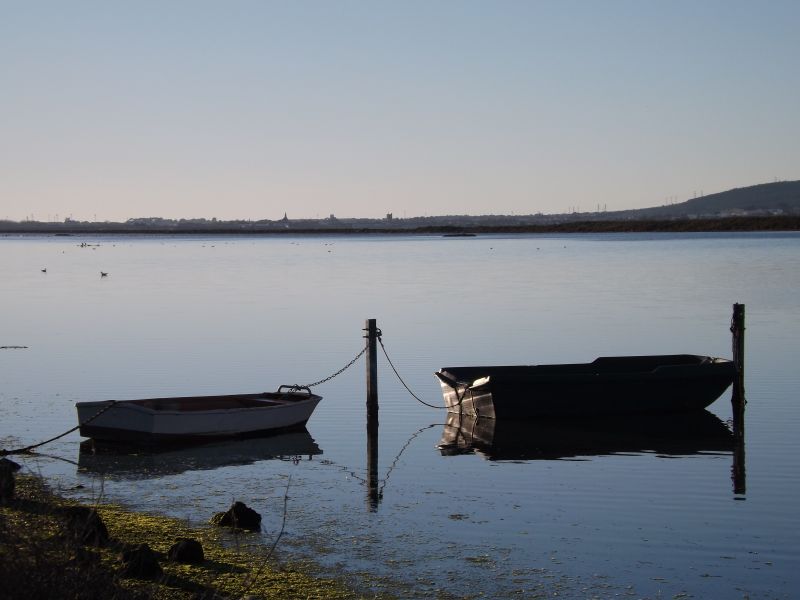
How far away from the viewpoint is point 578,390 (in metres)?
22.5

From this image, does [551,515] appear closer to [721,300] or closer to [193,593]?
[193,593]

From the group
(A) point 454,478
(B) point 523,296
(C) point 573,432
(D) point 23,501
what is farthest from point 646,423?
(B) point 523,296

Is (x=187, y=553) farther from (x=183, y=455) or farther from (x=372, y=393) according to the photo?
(x=372, y=393)

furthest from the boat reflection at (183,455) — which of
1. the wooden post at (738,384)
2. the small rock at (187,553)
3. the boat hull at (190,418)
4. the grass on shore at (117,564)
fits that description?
the wooden post at (738,384)

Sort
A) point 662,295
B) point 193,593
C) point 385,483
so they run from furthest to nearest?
point 662,295
point 385,483
point 193,593

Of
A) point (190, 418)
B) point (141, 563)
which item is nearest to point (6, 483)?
point (141, 563)

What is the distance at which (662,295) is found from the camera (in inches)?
2058

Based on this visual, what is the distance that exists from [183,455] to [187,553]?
7671 mm

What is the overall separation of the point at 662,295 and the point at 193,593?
44.8 metres

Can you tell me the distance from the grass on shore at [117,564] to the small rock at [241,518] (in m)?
0.17

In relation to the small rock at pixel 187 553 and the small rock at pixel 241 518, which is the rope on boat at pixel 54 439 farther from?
the small rock at pixel 187 553

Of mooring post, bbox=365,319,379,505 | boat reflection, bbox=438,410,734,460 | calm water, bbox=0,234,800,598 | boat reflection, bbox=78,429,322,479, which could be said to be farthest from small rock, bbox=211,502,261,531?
boat reflection, bbox=438,410,734,460

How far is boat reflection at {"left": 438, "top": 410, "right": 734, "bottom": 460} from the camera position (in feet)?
63.2

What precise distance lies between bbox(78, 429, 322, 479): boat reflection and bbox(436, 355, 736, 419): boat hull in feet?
13.0
